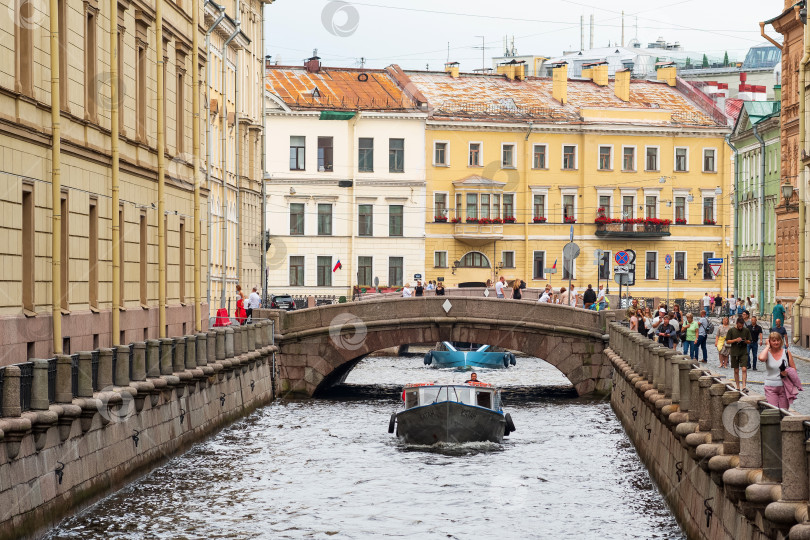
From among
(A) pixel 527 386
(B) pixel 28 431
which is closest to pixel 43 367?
(B) pixel 28 431

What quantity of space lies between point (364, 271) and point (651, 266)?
1598 centimetres

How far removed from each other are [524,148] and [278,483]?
185ft

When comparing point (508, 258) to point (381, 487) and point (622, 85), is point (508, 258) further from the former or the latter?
point (381, 487)

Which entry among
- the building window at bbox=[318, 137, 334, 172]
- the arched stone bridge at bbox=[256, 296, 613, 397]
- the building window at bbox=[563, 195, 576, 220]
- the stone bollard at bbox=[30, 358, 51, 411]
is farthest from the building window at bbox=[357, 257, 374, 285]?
the stone bollard at bbox=[30, 358, 51, 411]

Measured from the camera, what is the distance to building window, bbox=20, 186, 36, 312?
2500cm

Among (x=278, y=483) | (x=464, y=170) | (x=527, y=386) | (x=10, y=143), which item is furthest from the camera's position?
(x=464, y=170)

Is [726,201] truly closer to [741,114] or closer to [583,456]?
[741,114]

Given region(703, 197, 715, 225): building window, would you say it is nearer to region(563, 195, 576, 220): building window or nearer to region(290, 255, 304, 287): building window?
region(563, 195, 576, 220): building window

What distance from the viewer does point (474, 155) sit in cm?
8156

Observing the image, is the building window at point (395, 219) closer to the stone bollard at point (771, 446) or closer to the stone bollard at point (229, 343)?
the stone bollard at point (229, 343)

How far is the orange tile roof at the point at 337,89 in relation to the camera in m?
79.3

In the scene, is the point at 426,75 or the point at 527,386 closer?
the point at 527,386

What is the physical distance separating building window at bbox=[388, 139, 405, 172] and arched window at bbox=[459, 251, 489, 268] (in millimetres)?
5691

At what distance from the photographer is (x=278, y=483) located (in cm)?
2744
